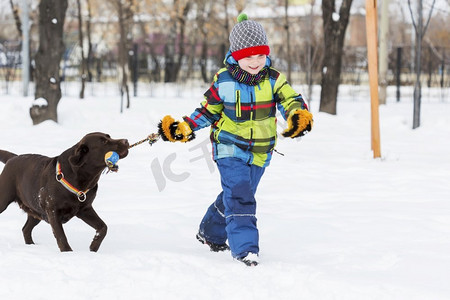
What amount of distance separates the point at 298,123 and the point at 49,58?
8995 millimetres

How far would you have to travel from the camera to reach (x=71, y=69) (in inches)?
944

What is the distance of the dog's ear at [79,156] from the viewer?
3898mm

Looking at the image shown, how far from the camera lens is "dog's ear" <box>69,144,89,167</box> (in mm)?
3898

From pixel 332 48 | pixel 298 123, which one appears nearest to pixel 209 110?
pixel 298 123

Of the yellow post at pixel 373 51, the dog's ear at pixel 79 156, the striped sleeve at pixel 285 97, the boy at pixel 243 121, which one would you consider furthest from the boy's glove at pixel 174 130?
the yellow post at pixel 373 51

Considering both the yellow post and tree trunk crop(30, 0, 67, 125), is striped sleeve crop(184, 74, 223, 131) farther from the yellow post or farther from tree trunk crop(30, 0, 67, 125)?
tree trunk crop(30, 0, 67, 125)

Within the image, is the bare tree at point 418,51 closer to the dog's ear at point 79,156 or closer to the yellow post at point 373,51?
the yellow post at point 373,51

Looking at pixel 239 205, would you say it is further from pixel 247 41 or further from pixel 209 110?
pixel 247 41

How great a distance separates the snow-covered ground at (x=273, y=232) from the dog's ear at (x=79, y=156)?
0.54 metres

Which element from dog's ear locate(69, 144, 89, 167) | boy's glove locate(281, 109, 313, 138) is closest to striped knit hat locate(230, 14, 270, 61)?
boy's glove locate(281, 109, 313, 138)

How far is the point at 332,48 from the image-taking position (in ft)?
47.0

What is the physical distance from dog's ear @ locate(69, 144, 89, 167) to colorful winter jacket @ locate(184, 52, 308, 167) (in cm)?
65

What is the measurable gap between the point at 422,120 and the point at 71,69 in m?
14.6

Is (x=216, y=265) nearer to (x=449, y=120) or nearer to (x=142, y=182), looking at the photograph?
(x=142, y=182)
